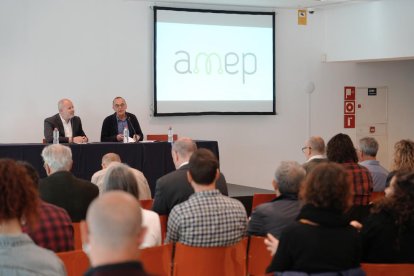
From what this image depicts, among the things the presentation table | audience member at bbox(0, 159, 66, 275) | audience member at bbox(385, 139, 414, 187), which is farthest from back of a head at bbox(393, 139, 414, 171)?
audience member at bbox(0, 159, 66, 275)

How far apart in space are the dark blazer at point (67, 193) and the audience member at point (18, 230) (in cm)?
165

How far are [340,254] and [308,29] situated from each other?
354 inches

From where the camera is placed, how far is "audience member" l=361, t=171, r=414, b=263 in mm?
3375

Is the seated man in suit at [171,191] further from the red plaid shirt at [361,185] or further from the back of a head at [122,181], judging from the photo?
the red plaid shirt at [361,185]

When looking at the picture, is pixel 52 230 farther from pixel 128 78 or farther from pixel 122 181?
pixel 128 78

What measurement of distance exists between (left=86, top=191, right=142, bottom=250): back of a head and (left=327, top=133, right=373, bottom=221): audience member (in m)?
3.13

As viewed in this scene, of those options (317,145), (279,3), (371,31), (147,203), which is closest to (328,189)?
(147,203)

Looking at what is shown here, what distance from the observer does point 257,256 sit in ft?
13.0

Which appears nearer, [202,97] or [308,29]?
[202,97]

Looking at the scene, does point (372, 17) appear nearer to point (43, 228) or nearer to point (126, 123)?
point (126, 123)

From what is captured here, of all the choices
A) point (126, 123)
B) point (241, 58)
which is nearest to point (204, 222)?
point (126, 123)

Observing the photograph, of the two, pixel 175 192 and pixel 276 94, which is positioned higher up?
pixel 276 94

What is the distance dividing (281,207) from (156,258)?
2.67 ft

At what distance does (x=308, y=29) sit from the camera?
11.5 m
